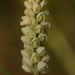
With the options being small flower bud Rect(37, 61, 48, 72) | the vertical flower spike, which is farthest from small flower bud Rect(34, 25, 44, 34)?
small flower bud Rect(37, 61, 48, 72)

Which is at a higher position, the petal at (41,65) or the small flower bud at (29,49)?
the small flower bud at (29,49)

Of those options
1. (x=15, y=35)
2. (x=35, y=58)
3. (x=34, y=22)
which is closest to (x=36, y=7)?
(x=34, y=22)

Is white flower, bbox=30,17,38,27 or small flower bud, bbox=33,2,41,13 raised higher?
small flower bud, bbox=33,2,41,13

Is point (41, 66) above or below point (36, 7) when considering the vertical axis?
below

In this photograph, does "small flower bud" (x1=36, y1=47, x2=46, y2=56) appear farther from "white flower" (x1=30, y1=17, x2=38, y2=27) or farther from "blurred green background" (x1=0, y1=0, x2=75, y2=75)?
"blurred green background" (x1=0, y1=0, x2=75, y2=75)

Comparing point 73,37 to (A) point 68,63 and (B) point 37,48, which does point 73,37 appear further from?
(B) point 37,48

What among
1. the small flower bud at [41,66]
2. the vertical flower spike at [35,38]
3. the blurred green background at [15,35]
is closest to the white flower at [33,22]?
the vertical flower spike at [35,38]

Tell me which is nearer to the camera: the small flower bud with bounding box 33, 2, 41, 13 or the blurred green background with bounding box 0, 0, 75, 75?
the small flower bud with bounding box 33, 2, 41, 13

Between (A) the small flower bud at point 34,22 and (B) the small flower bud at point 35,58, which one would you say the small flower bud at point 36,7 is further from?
(B) the small flower bud at point 35,58

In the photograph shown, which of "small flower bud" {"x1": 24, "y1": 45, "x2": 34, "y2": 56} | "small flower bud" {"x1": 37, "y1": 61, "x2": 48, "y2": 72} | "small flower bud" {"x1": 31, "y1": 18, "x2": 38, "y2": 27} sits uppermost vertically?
"small flower bud" {"x1": 31, "y1": 18, "x2": 38, "y2": 27}

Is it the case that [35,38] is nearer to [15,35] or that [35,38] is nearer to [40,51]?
[40,51]

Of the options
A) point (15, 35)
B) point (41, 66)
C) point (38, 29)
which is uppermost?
point (15, 35)
